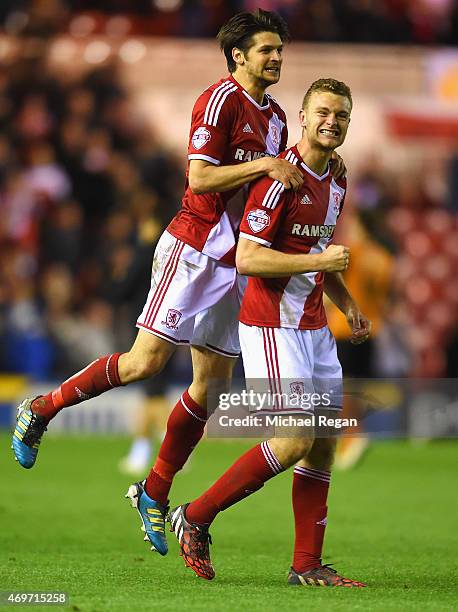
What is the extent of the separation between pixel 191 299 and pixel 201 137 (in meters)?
0.86

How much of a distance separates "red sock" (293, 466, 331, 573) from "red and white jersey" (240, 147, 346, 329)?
76cm

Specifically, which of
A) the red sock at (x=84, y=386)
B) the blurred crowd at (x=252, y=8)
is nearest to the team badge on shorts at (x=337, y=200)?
the red sock at (x=84, y=386)

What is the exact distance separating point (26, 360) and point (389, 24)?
697 centimetres

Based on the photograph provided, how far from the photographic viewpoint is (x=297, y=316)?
20.6 ft

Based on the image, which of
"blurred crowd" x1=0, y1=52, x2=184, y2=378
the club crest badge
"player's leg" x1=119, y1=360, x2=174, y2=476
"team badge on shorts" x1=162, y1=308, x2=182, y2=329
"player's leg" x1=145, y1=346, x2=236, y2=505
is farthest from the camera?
"blurred crowd" x1=0, y1=52, x2=184, y2=378

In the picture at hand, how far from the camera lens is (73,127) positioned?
666 inches

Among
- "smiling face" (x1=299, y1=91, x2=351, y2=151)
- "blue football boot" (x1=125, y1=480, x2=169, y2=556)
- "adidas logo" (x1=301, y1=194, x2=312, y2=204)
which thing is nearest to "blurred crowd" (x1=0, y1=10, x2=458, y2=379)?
"blue football boot" (x1=125, y1=480, x2=169, y2=556)

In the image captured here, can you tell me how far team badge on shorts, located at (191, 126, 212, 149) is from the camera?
6547 millimetres

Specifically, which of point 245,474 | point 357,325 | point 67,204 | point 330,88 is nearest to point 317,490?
point 245,474

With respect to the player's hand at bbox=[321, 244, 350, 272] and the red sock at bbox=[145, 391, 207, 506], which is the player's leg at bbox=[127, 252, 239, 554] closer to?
the red sock at bbox=[145, 391, 207, 506]

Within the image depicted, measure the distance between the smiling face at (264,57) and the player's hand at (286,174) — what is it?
663mm

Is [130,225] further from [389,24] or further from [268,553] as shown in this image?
[268,553]

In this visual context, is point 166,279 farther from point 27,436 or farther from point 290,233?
point 27,436

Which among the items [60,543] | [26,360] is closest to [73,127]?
[26,360]
